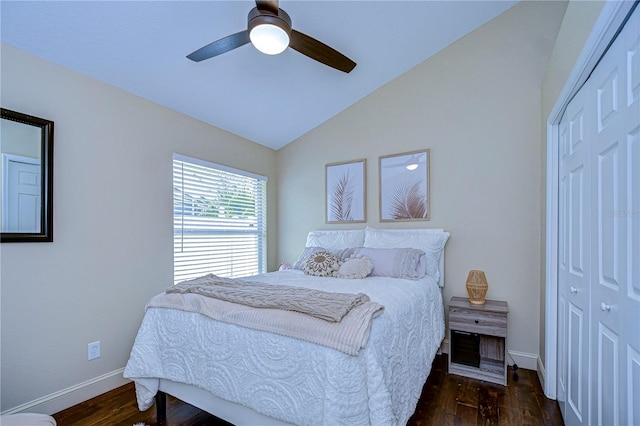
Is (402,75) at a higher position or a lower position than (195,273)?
higher

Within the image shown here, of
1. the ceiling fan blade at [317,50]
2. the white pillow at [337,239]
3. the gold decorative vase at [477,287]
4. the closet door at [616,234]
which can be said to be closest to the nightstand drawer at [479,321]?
the gold decorative vase at [477,287]

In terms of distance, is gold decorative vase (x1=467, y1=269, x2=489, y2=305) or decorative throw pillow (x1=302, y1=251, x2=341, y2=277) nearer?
gold decorative vase (x1=467, y1=269, x2=489, y2=305)

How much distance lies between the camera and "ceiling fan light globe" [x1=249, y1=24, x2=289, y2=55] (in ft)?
5.42

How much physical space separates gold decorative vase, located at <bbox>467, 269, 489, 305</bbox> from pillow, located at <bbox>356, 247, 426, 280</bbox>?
0.44 m

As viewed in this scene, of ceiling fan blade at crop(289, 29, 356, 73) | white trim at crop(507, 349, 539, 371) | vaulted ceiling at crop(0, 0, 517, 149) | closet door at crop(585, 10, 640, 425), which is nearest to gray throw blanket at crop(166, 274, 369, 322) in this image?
closet door at crop(585, 10, 640, 425)

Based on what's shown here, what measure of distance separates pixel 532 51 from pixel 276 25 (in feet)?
7.97

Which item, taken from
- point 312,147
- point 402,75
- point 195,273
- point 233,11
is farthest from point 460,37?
point 195,273

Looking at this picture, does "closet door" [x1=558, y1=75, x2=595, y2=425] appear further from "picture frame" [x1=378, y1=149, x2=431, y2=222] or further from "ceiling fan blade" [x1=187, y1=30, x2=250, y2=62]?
"ceiling fan blade" [x1=187, y1=30, x2=250, y2=62]

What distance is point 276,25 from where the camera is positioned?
1631 mm

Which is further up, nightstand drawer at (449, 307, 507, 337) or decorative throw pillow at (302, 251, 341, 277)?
decorative throw pillow at (302, 251, 341, 277)

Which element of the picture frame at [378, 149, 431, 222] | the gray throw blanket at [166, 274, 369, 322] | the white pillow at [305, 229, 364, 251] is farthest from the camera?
the white pillow at [305, 229, 364, 251]

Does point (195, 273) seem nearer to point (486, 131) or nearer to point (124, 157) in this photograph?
point (124, 157)

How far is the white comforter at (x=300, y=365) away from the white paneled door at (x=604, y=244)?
2.75 feet

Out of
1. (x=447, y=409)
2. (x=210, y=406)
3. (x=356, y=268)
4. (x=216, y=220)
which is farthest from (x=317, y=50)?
(x=447, y=409)
